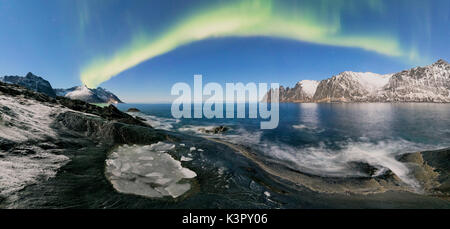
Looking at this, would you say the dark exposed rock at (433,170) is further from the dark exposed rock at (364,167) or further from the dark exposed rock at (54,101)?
the dark exposed rock at (54,101)

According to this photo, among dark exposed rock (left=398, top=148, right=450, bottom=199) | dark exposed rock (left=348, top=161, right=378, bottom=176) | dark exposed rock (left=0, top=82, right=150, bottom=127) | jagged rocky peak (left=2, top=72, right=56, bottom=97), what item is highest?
jagged rocky peak (left=2, top=72, right=56, bottom=97)

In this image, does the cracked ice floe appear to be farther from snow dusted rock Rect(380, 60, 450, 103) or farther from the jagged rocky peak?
snow dusted rock Rect(380, 60, 450, 103)

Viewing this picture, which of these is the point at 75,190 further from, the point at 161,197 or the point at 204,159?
the point at 204,159

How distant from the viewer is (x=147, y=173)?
674 cm

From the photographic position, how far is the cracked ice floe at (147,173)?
5.46 m

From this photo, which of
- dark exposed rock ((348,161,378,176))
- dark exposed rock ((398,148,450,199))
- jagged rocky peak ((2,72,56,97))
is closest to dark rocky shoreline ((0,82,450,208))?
dark exposed rock ((398,148,450,199))

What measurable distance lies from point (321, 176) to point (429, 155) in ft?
28.6

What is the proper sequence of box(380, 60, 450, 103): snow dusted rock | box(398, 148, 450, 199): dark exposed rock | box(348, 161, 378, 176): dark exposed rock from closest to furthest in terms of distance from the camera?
box(398, 148, 450, 199): dark exposed rock → box(348, 161, 378, 176): dark exposed rock → box(380, 60, 450, 103): snow dusted rock

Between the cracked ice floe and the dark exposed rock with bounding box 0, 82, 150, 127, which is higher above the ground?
the dark exposed rock with bounding box 0, 82, 150, 127

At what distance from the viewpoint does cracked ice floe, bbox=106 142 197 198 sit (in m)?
5.46

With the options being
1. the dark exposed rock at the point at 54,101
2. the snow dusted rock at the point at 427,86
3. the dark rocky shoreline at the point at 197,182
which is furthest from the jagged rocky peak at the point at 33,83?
the snow dusted rock at the point at 427,86

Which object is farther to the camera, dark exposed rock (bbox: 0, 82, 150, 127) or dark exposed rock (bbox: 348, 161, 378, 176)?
dark exposed rock (bbox: 0, 82, 150, 127)

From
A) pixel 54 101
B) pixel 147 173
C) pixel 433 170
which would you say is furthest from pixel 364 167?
pixel 54 101
